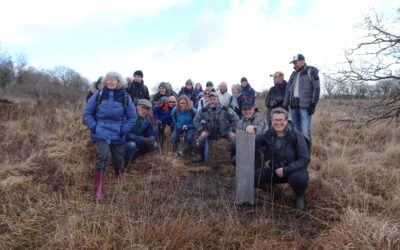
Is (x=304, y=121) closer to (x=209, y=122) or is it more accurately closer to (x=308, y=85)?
(x=308, y=85)

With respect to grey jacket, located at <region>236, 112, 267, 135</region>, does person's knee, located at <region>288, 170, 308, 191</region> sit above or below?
below

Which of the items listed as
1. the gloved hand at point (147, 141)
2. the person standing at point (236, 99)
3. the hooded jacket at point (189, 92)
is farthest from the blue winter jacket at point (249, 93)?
the gloved hand at point (147, 141)

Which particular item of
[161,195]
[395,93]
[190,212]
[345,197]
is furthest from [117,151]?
[395,93]

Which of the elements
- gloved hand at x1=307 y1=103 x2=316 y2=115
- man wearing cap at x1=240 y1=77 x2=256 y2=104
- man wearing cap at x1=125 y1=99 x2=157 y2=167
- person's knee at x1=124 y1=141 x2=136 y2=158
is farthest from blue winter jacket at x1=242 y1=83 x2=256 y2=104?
person's knee at x1=124 y1=141 x2=136 y2=158

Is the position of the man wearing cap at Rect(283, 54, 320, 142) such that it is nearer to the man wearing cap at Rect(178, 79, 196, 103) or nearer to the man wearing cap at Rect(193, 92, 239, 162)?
the man wearing cap at Rect(193, 92, 239, 162)

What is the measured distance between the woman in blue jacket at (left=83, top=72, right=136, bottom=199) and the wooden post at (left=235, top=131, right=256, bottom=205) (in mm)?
1733

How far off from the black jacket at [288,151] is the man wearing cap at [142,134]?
232 cm

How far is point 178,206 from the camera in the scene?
10.9 feet

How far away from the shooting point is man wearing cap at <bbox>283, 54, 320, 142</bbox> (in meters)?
5.34

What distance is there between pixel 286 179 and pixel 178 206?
1387 mm

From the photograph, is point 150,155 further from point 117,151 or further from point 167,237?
point 167,237

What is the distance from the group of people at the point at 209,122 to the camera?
3.49m

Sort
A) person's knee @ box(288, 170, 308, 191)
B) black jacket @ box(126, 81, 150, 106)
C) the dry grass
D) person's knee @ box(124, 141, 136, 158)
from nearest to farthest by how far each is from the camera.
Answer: the dry grass < person's knee @ box(288, 170, 308, 191) < person's knee @ box(124, 141, 136, 158) < black jacket @ box(126, 81, 150, 106)

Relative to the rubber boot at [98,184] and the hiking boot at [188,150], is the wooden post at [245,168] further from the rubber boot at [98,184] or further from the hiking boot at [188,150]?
the hiking boot at [188,150]
